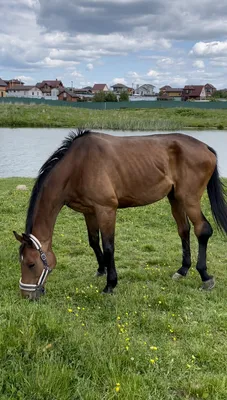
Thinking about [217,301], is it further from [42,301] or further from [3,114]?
[3,114]

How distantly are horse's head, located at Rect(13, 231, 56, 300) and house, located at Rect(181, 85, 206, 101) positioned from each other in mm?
102194

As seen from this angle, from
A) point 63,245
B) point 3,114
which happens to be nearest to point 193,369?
point 63,245

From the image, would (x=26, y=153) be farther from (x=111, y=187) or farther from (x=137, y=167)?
(x=111, y=187)

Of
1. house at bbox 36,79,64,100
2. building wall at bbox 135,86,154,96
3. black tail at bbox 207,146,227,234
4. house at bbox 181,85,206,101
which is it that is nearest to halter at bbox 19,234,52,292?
black tail at bbox 207,146,227,234

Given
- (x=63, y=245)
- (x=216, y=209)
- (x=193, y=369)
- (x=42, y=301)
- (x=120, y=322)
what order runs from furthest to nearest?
1. (x=63, y=245)
2. (x=216, y=209)
3. (x=42, y=301)
4. (x=120, y=322)
5. (x=193, y=369)

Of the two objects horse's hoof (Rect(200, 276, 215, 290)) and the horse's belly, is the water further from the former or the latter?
horse's hoof (Rect(200, 276, 215, 290))

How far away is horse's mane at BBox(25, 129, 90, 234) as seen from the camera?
417 centimetres

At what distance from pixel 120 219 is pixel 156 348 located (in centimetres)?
Answer: 500

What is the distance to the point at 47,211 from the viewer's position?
13.9ft

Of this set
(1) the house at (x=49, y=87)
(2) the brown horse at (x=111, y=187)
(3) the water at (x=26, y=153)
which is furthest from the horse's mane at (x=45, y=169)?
(1) the house at (x=49, y=87)

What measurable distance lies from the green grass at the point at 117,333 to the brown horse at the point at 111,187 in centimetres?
37

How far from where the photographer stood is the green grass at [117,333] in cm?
264

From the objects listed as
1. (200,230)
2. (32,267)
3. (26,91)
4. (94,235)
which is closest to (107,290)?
(94,235)

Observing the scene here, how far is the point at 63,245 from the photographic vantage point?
20.9 ft
